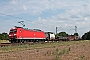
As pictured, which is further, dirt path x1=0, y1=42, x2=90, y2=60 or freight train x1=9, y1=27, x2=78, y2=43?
freight train x1=9, y1=27, x2=78, y2=43

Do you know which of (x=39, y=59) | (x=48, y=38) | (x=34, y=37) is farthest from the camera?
(x=48, y=38)

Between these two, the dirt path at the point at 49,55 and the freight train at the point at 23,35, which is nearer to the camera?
the dirt path at the point at 49,55

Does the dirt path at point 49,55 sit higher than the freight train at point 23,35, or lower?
lower

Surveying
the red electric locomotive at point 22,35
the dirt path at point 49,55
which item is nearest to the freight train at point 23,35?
the red electric locomotive at point 22,35

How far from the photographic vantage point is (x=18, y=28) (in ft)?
150

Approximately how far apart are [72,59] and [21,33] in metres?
33.7

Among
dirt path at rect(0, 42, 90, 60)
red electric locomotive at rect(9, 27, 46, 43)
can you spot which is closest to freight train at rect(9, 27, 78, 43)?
red electric locomotive at rect(9, 27, 46, 43)

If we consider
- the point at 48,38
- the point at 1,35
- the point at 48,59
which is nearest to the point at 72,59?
the point at 48,59

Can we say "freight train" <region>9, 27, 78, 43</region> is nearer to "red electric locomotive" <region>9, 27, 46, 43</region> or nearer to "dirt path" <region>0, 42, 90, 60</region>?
"red electric locomotive" <region>9, 27, 46, 43</region>

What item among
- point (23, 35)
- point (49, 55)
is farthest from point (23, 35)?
point (49, 55)

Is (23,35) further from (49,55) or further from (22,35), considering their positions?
(49,55)

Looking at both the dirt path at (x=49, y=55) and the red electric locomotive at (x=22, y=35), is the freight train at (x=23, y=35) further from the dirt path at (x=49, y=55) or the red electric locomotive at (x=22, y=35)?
the dirt path at (x=49, y=55)

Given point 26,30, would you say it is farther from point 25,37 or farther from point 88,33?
point 88,33

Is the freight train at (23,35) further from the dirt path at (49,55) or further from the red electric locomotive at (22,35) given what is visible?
the dirt path at (49,55)
